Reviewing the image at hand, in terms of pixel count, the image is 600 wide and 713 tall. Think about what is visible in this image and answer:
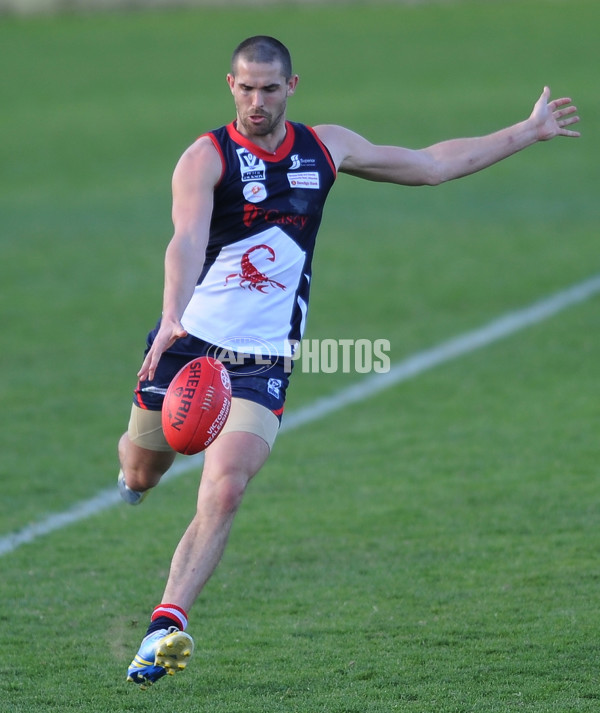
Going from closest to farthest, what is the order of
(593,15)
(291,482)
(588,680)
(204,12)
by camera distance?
(588,680) < (291,482) < (593,15) < (204,12)

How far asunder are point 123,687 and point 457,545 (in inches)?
96.0

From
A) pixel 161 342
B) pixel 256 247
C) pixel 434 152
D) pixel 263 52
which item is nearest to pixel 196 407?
pixel 161 342

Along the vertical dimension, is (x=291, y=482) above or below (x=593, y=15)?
below

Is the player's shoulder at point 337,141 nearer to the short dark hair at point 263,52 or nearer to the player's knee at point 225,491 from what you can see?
the short dark hair at point 263,52

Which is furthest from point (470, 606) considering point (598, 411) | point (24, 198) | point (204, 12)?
point (204, 12)

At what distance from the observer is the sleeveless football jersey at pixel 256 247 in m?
5.87

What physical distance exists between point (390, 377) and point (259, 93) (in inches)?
232

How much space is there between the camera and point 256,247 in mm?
5926

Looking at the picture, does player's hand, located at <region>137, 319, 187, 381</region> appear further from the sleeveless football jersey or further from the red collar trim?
the red collar trim

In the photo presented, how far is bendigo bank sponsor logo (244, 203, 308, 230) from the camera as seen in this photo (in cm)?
589

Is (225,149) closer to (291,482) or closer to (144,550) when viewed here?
(144,550)

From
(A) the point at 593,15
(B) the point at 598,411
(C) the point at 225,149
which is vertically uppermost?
(A) the point at 593,15

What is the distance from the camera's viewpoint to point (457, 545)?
279 inches

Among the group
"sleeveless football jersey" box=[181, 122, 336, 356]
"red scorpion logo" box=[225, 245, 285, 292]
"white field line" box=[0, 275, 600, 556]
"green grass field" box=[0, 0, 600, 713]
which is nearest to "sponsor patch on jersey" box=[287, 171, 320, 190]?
"sleeveless football jersey" box=[181, 122, 336, 356]
